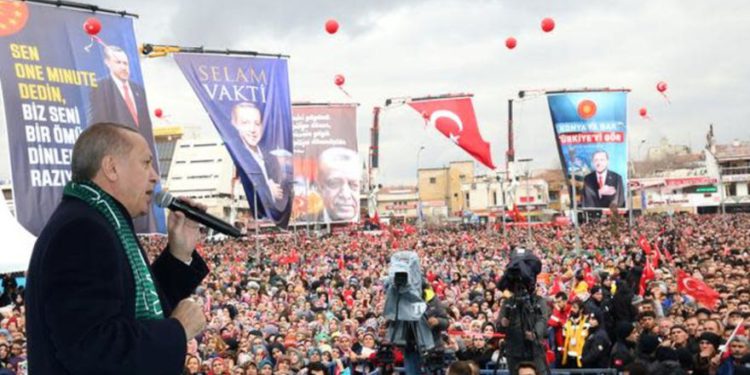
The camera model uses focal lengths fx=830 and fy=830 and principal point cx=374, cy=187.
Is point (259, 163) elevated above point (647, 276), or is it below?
above

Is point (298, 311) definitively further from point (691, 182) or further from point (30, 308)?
point (691, 182)

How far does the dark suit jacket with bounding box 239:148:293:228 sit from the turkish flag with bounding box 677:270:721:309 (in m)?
7.45

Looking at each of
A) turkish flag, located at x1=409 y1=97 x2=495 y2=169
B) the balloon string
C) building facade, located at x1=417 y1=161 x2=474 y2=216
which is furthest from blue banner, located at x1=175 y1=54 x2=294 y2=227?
building facade, located at x1=417 y1=161 x2=474 y2=216

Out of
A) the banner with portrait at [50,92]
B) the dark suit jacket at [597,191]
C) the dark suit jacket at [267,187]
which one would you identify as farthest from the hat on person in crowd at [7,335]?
the dark suit jacket at [597,191]

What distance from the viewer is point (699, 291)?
12312 millimetres

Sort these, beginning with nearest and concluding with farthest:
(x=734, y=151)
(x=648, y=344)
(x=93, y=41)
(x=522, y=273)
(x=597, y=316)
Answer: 1. (x=522, y=273)
2. (x=648, y=344)
3. (x=597, y=316)
4. (x=93, y=41)
5. (x=734, y=151)

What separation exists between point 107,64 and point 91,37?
405mm

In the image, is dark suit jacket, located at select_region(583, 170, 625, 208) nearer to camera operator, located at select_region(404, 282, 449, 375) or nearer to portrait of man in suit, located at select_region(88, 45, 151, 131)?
portrait of man in suit, located at select_region(88, 45, 151, 131)

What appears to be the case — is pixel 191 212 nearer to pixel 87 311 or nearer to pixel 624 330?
pixel 87 311

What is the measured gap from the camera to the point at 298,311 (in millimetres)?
15297

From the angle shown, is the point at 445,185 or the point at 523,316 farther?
the point at 445,185

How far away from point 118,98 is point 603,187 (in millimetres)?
20278

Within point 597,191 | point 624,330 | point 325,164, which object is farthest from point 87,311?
point 597,191

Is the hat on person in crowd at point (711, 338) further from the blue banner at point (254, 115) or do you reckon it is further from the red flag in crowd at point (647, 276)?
the blue banner at point (254, 115)
